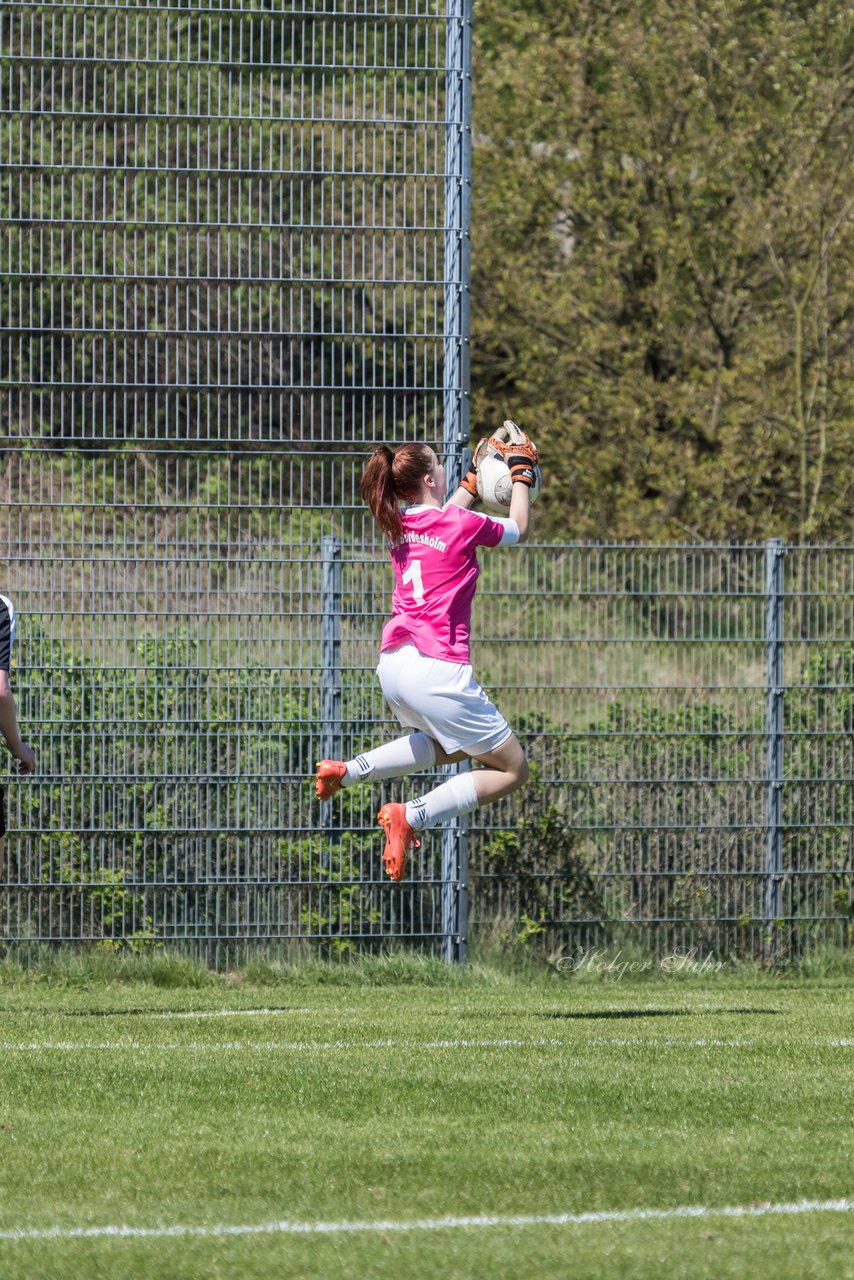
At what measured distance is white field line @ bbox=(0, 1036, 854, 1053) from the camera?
7.23m

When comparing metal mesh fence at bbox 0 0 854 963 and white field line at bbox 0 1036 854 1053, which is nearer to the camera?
white field line at bbox 0 1036 854 1053

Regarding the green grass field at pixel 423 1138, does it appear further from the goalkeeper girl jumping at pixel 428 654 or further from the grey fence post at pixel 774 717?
the grey fence post at pixel 774 717

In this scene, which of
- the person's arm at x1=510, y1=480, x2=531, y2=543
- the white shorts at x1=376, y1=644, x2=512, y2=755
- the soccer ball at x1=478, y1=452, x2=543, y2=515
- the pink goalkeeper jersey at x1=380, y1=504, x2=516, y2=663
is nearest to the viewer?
the white shorts at x1=376, y1=644, x2=512, y2=755

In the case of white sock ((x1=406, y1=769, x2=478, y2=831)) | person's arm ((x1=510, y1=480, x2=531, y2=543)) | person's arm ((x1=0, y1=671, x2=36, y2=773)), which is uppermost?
person's arm ((x1=510, y1=480, x2=531, y2=543))

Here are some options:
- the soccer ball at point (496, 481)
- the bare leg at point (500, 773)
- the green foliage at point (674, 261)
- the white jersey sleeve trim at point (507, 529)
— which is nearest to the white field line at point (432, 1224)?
the bare leg at point (500, 773)

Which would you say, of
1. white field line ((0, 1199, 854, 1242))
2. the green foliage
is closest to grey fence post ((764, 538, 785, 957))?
white field line ((0, 1199, 854, 1242))

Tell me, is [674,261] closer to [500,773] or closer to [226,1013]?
[500,773]

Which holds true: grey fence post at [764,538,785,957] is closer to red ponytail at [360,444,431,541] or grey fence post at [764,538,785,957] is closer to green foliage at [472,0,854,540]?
red ponytail at [360,444,431,541]

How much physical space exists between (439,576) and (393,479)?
0.44 m

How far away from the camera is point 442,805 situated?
7.80 m

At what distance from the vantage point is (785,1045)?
740 centimetres

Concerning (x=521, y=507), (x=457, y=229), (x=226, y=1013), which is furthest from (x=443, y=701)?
(x=457, y=229)

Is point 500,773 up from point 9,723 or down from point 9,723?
down

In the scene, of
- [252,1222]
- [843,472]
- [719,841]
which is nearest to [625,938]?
[719,841]
